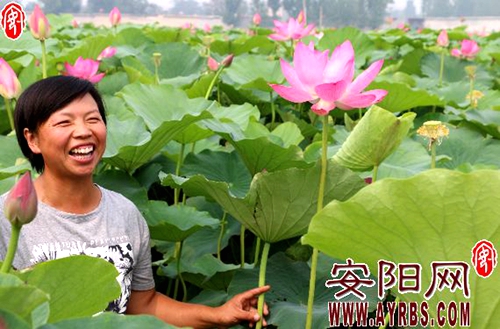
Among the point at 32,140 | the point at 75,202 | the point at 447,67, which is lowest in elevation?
the point at 447,67

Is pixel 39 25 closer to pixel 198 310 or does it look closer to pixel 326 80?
pixel 198 310

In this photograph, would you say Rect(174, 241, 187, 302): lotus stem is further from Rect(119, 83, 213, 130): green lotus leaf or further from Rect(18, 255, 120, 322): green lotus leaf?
Rect(18, 255, 120, 322): green lotus leaf

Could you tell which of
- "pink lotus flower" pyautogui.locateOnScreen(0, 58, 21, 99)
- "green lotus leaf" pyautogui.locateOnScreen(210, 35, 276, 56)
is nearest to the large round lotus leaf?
"pink lotus flower" pyautogui.locateOnScreen(0, 58, 21, 99)

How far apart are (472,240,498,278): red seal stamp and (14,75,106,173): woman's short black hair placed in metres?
0.65

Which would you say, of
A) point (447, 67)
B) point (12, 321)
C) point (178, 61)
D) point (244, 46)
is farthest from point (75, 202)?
point (244, 46)

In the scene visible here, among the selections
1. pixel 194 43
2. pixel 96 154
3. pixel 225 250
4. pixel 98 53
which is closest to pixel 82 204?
pixel 96 154

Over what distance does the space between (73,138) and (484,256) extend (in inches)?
24.8

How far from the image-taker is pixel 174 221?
57.3 inches

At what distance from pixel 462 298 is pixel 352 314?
260mm

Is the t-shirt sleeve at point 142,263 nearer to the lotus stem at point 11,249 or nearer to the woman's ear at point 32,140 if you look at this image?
the woman's ear at point 32,140

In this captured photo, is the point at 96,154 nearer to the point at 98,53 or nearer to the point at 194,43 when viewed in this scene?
the point at 98,53

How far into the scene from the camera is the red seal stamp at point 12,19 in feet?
7.23

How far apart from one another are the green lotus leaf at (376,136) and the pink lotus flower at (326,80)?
107mm

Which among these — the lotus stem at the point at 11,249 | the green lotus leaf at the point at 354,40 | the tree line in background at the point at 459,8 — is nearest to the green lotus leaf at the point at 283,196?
the lotus stem at the point at 11,249
